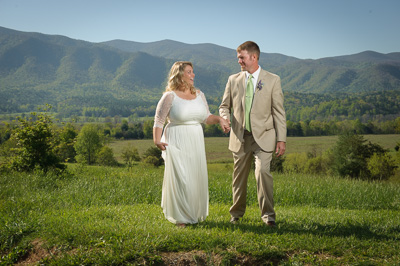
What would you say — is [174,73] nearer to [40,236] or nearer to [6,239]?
[40,236]

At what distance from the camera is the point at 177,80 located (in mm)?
5492

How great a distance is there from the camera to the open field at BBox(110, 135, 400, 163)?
2300 inches

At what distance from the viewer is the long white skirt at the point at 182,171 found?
5605mm

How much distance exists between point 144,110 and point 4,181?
432 feet

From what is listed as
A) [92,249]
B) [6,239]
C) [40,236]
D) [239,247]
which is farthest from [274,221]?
[6,239]

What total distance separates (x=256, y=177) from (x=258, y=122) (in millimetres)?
865

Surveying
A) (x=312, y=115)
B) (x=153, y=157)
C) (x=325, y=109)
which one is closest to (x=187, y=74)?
(x=153, y=157)

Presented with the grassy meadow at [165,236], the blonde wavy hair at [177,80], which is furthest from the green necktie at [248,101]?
the grassy meadow at [165,236]

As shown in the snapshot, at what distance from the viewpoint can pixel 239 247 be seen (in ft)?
15.2

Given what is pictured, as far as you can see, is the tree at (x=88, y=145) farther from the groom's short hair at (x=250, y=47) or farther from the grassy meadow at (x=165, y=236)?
the groom's short hair at (x=250, y=47)

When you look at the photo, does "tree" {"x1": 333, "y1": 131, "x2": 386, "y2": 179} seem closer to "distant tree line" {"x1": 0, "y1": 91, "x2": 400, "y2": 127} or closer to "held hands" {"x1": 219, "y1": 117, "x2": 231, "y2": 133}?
"distant tree line" {"x1": 0, "y1": 91, "x2": 400, "y2": 127}

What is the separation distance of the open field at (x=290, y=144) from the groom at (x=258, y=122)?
49.9m

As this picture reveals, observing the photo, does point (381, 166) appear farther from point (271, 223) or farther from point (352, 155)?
point (271, 223)

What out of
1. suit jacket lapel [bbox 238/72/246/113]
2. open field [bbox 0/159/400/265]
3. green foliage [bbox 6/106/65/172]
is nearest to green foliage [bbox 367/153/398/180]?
green foliage [bbox 6/106/65/172]
